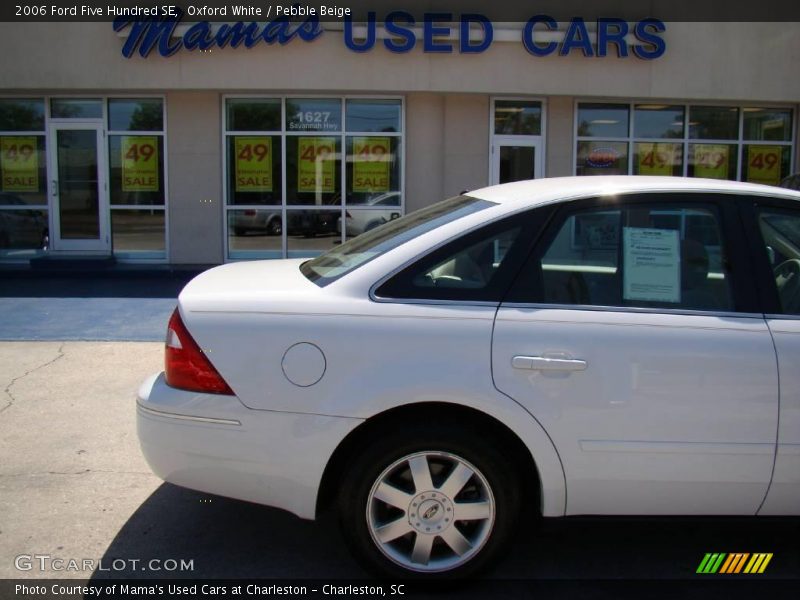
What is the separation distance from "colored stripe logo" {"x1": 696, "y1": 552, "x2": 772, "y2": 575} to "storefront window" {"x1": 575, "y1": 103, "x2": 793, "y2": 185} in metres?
10.1

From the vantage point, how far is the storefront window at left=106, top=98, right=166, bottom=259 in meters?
12.9

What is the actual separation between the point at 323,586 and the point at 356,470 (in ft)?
1.98

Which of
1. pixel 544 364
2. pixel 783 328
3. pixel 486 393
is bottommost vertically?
pixel 486 393

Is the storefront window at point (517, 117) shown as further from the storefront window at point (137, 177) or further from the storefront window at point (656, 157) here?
the storefront window at point (137, 177)

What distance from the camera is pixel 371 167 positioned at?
13.1 metres

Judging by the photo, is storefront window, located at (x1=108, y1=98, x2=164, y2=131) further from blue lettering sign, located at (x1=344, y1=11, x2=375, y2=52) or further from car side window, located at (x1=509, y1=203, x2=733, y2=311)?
car side window, located at (x1=509, y1=203, x2=733, y2=311)

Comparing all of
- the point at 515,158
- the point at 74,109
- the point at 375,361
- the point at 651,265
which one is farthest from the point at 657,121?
the point at 375,361

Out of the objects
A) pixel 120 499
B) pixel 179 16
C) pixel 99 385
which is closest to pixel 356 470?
pixel 120 499

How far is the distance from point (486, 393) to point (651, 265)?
946mm

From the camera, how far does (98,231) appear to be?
1312 cm

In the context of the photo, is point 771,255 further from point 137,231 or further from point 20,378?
point 137,231

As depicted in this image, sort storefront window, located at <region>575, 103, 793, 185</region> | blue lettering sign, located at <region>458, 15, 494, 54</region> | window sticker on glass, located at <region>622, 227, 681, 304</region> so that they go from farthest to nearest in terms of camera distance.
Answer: storefront window, located at <region>575, 103, 793, 185</region>
blue lettering sign, located at <region>458, 15, 494, 54</region>
window sticker on glass, located at <region>622, 227, 681, 304</region>

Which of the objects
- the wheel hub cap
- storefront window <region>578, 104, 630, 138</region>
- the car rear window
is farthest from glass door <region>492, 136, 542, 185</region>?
the wheel hub cap

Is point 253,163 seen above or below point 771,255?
above
